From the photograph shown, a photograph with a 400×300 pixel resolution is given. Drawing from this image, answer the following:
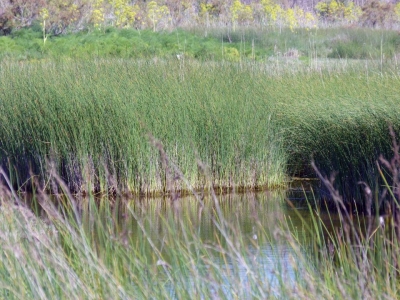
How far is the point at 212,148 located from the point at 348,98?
1.67 meters

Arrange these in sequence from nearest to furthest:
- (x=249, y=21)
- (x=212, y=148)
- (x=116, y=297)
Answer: (x=116, y=297) < (x=212, y=148) < (x=249, y=21)

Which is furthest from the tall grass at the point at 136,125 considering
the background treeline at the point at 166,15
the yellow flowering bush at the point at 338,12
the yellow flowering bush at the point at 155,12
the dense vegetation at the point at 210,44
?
the yellow flowering bush at the point at 338,12

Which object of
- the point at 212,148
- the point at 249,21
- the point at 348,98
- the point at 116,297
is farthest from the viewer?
the point at 249,21

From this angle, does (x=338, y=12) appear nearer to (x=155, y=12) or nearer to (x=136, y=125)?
(x=155, y=12)

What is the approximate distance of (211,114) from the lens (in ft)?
29.4

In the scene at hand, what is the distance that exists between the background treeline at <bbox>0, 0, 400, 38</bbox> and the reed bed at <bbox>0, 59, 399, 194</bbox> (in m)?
11.5

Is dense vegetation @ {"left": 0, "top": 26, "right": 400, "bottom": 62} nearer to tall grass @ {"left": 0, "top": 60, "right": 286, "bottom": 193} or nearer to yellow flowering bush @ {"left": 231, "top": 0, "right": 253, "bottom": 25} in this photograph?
Answer: yellow flowering bush @ {"left": 231, "top": 0, "right": 253, "bottom": 25}

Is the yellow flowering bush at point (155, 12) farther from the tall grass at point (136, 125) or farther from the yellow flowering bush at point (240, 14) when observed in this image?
the tall grass at point (136, 125)

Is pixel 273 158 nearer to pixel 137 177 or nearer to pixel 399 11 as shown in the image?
pixel 137 177

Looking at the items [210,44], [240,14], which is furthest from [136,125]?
[240,14]

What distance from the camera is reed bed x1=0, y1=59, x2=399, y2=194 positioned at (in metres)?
8.59

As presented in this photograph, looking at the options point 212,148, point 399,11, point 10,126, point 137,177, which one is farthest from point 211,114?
point 399,11

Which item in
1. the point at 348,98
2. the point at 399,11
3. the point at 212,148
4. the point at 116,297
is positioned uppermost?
the point at 116,297

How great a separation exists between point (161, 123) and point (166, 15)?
2249cm
